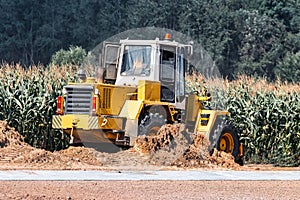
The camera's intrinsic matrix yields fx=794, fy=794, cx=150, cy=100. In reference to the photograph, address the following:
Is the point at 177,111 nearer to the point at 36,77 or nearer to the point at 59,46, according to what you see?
the point at 36,77

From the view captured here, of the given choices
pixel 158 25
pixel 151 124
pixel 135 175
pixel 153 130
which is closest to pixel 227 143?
pixel 153 130

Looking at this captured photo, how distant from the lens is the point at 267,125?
24.8m

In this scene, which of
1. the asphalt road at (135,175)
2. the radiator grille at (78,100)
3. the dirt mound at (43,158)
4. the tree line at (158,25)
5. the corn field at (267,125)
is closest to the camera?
the asphalt road at (135,175)

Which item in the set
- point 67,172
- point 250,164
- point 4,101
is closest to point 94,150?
point 67,172

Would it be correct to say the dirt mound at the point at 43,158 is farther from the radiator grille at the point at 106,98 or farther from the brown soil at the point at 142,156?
the radiator grille at the point at 106,98

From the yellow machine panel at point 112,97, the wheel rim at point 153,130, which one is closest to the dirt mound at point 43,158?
the yellow machine panel at point 112,97

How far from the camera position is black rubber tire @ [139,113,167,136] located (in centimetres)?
1948

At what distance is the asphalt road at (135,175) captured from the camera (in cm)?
1647

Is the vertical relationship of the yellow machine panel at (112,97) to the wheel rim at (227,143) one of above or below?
above

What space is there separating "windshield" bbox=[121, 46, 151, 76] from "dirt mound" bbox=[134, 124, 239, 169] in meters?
1.63

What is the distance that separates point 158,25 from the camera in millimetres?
61719

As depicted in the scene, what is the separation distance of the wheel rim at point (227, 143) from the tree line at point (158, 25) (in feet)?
126

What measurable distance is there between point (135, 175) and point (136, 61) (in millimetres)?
3895

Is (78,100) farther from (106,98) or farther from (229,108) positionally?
(229,108)
